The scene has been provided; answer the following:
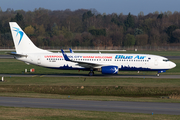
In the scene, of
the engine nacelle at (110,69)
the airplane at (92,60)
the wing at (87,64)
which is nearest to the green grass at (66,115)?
the engine nacelle at (110,69)

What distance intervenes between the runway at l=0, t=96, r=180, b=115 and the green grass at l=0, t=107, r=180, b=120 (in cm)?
126

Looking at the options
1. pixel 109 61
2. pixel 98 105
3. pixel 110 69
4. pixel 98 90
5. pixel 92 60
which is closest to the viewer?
pixel 98 105

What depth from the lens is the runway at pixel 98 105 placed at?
2000cm

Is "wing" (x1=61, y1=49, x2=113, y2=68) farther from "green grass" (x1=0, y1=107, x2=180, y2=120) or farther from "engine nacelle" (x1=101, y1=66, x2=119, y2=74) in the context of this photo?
"green grass" (x1=0, y1=107, x2=180, y2=120)

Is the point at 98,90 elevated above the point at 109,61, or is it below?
below

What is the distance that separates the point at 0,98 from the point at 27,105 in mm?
4561

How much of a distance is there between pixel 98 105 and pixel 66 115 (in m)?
Answer: 4.24

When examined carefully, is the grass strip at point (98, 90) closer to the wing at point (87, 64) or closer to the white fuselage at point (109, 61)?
the wing at point (87, 64)

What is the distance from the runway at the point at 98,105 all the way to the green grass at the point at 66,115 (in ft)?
4.13

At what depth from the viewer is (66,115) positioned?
722 inches

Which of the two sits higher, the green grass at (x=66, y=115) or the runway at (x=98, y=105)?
the green grass at (x=66, y=115)

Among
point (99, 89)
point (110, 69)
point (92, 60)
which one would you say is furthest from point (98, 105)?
point (92, 60)

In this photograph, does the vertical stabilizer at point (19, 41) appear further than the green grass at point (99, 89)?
Yes

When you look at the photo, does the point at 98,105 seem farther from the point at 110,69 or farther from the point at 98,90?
the point at 110,69
